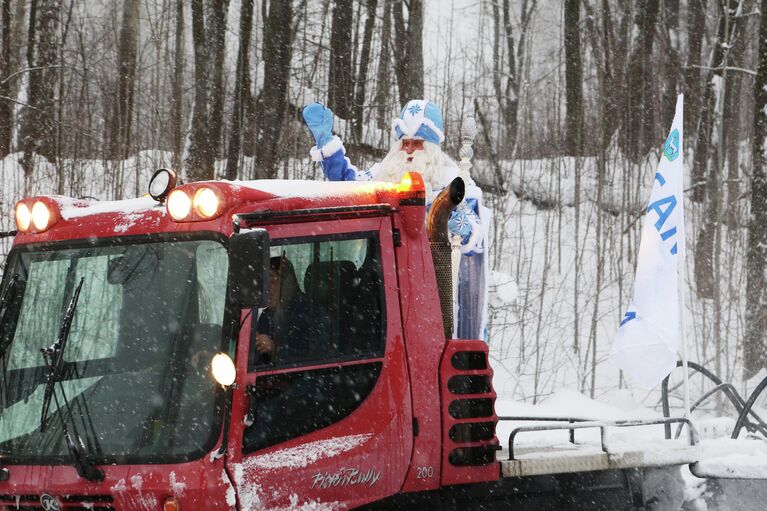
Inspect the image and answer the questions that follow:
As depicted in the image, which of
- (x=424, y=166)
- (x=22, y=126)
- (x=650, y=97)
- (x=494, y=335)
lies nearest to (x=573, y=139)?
(x=650, y=97)

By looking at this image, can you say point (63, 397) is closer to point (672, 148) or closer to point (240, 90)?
point (672, 148)

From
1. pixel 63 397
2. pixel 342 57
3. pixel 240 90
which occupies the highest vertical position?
pixel 342 57

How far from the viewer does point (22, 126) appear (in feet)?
62.2

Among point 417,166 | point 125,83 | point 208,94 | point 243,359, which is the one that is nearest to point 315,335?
point 243,359

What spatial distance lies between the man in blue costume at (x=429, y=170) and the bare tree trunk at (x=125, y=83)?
7.02 m

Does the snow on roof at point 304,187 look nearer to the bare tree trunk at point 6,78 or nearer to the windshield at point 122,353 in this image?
the windshield at point 122,353

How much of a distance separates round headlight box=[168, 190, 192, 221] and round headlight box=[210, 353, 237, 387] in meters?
0.67

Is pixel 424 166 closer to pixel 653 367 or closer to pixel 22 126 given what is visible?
pixel 653 367

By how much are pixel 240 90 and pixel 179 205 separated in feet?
33.3

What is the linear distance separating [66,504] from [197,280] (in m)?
1.00

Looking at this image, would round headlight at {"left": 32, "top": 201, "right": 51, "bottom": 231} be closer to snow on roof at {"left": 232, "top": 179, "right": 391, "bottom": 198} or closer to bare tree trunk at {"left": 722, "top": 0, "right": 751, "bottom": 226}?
snow on roof at {"left": 232, "top": 179, "right": 391, "bottom": 198}

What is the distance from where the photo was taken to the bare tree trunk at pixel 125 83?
13.5 metres

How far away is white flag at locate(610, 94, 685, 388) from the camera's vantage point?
6105 mm

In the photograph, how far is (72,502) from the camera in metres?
3.84
